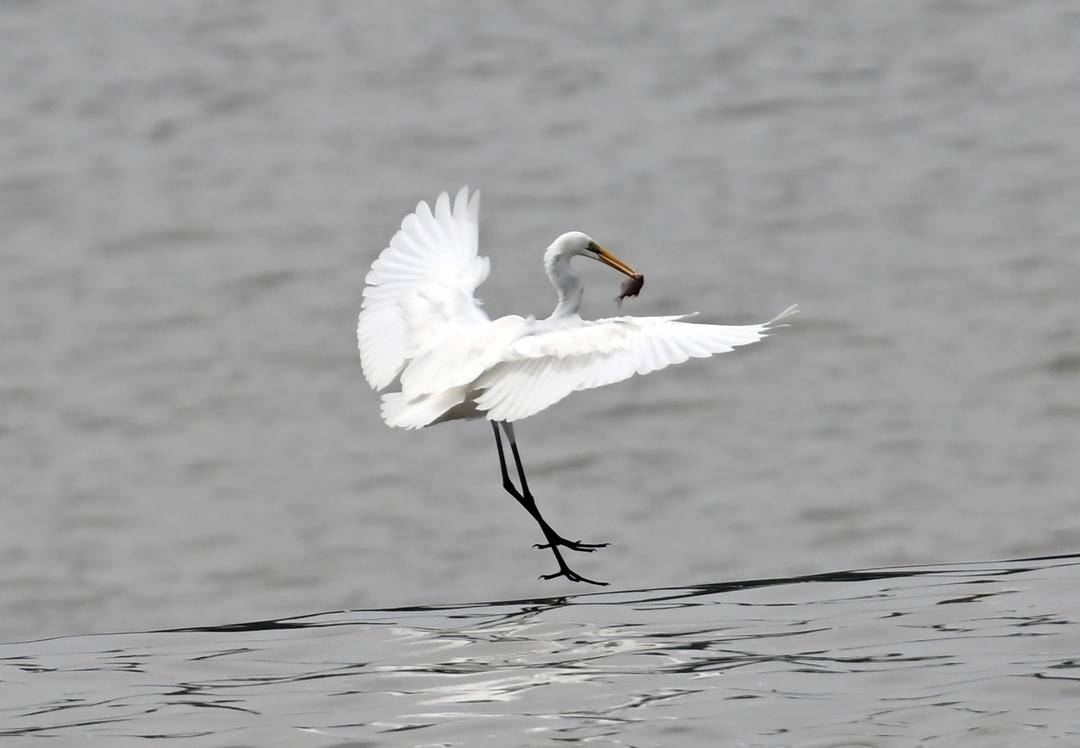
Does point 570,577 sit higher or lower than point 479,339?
lower

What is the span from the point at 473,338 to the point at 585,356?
2.96 feet

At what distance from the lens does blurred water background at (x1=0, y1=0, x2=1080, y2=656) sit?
11.3 meters

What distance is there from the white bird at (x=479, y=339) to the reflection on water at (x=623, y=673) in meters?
0.92

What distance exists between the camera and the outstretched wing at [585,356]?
8.41 metres

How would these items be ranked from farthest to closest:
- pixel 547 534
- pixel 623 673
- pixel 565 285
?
pixel 547 534 < pixel 565 285 < pixel 623 673

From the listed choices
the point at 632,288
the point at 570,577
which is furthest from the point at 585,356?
the point at 570,577

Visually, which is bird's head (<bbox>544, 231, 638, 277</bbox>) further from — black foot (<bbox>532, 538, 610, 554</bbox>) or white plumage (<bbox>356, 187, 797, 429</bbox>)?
black foot (<bbox>532, 538, 610, 554</bbox>)

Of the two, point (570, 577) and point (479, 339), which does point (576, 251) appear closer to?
point (479, 339)

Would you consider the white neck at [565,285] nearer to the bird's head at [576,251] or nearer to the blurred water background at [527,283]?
the bird's head at [576,251]

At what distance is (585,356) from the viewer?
877 centimetres

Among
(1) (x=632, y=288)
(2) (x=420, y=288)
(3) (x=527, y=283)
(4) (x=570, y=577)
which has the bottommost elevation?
(4) (x=570, y=577)

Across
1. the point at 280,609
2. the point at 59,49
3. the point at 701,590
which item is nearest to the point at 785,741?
the point at 701,590

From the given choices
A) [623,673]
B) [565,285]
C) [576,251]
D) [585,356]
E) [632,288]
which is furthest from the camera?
[576,251]

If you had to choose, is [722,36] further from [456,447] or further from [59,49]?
[456,447]
